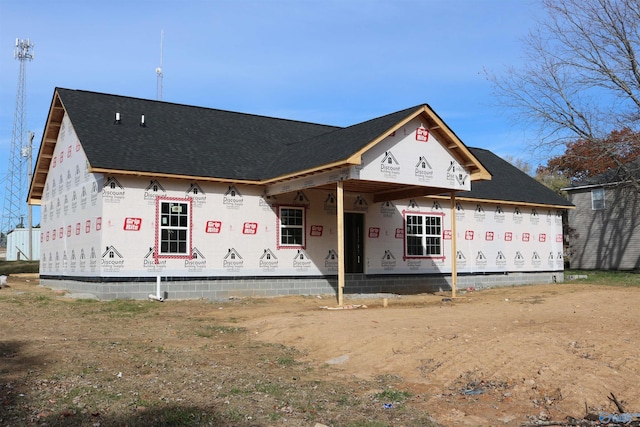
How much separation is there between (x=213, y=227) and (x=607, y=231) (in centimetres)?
2753

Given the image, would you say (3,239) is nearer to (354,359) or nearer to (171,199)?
(171,199)

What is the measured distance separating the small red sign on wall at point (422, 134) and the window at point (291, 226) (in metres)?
4.97

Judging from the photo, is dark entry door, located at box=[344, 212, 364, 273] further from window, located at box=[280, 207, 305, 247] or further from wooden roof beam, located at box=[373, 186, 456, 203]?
window, located at box=[280, 207, 305, 247]

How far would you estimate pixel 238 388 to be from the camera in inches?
284

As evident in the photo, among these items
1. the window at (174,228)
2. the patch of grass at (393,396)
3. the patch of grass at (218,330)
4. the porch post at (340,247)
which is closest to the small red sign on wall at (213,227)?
the window at (174,228)

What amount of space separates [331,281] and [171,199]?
622cm

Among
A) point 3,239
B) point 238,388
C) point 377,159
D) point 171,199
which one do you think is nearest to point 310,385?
point 238,388

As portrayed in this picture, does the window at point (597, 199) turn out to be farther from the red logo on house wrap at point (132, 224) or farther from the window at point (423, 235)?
the red logo on house wrap at point (132, 224)

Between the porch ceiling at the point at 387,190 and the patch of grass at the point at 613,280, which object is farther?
the patch of grass at the point at 613,280

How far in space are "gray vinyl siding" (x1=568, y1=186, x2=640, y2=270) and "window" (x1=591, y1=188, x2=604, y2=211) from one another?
230 millimetres

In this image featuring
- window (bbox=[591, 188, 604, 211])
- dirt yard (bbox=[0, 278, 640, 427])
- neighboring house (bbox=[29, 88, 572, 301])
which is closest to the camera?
dirt yard (bbox=[0, 278, 640, 427])

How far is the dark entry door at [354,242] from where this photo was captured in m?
21.7

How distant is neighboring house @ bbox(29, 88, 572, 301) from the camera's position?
55.9 feet

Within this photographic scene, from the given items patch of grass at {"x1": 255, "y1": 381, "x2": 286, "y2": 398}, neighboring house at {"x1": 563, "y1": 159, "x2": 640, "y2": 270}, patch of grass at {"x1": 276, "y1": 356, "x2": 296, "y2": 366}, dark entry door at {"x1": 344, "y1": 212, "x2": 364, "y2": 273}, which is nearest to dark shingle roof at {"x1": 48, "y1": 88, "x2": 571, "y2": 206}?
dark entry door at {"x1": 344, "y1": 212, "x2": 364, "y2": 273}
